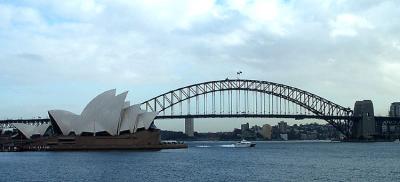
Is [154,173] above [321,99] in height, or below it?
below

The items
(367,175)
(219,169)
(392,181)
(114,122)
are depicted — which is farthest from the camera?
(114,122)

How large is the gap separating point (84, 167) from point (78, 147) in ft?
140

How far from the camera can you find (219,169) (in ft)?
152

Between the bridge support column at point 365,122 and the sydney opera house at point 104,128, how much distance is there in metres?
54.5

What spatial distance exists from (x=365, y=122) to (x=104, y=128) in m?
64.9

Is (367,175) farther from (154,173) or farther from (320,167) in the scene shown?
(154,173)

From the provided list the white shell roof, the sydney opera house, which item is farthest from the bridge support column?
the white shell roof

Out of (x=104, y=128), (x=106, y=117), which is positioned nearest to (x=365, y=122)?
(x=104, y=128)

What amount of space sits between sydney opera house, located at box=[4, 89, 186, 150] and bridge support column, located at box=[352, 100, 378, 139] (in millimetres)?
54522

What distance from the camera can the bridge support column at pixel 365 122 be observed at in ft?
440

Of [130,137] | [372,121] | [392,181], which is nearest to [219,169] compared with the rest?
Answer: [392,181]

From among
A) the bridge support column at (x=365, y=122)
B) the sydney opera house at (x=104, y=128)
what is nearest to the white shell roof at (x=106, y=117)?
the sydney opera house at (x=104, y=128)

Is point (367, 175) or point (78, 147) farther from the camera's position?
point (78, 147)

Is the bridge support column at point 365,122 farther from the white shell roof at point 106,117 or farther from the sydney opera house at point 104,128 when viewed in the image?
the white shell roof at point 106,117
